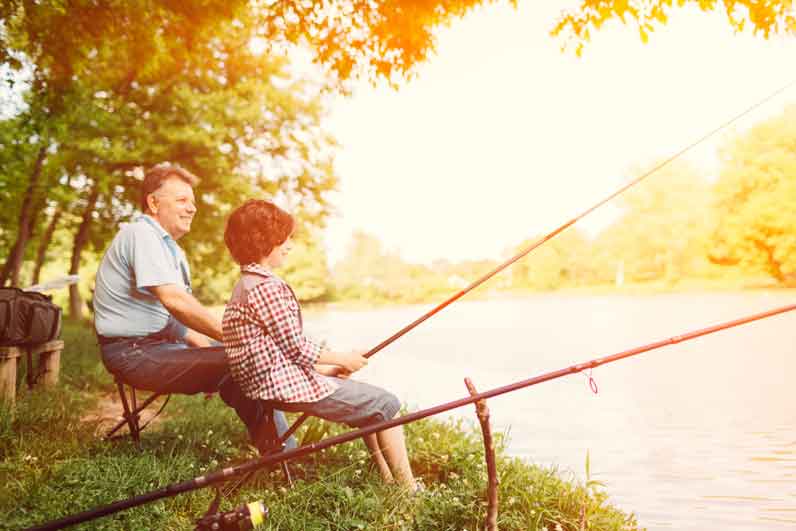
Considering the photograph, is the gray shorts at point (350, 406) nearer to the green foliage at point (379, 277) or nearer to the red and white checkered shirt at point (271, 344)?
the red and white checkered shirt at point (271, 344)

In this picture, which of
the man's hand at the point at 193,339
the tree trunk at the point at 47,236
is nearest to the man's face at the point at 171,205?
the man's hand at the point at 193,339

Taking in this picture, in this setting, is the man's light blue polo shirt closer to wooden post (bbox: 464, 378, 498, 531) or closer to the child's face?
the child's face

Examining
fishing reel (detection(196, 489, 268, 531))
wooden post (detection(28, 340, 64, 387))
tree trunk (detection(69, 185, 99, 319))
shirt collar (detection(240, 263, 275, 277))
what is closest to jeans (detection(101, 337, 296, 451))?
shirt collar (detection(240, 263, 275, 277))

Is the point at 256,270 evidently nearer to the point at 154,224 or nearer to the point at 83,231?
the point at 154,224

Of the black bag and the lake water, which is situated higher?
the black bag

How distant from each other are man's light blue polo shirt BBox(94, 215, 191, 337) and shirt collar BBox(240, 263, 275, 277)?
0.58m

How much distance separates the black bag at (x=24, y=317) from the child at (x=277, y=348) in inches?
105

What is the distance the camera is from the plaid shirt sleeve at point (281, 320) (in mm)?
Result: 3125

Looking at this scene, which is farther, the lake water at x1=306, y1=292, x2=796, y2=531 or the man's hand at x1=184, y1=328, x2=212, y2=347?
the lake water at x1=306, y1=292, x2=796, y2=531

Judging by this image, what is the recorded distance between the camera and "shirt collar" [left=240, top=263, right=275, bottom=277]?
3229 mm

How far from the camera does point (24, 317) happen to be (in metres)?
5.29

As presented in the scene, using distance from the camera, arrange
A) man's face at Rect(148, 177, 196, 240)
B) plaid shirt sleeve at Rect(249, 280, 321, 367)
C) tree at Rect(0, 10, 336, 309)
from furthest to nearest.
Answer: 1. tree at Rect(0, 10, 336, 309)
2. man's face at Rect(148, 177, 196, 240)
3. plaid shirt sleeve at Rect(249, 280, 321, 367)

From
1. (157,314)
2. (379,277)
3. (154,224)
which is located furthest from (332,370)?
(379,277)

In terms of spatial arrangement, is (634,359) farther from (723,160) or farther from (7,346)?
(723,160)
